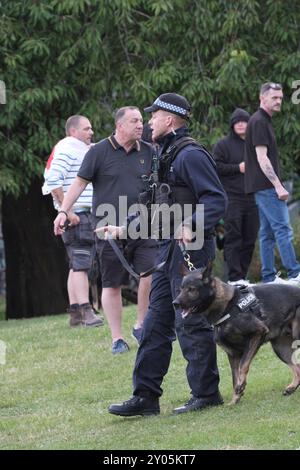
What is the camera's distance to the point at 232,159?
43.2 feet

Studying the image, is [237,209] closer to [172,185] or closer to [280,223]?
[280,223]

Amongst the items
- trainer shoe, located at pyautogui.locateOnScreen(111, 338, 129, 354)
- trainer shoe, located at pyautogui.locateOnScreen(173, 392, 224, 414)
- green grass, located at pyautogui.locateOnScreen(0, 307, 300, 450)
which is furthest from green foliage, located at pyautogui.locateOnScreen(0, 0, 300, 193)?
trainer shoe, located at pyautogui.locateOnScreen(173, 392, 224, 414)

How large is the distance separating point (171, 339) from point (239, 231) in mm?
5321

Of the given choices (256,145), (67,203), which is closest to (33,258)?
(256,145)

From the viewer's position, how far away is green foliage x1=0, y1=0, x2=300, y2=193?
55.0 ft

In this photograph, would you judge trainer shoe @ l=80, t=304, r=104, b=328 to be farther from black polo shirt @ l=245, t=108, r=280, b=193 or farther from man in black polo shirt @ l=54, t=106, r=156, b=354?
black polo shirt @ l=245, t=108, r=280, b=193

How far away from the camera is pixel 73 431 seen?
762 cm

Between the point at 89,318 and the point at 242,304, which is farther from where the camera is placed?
the point at 89,318

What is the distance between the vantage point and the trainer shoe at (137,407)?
25.5 ft

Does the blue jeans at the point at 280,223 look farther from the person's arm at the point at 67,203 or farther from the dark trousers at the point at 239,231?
the person's arm at the point at 67,203

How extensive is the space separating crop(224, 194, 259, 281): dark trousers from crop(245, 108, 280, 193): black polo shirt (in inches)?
38.1

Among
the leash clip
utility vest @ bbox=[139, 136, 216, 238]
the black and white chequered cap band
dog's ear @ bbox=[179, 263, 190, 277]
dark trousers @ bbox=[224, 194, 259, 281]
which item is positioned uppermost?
the black and white chequered cap band

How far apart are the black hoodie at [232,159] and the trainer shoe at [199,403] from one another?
5489 millimetres

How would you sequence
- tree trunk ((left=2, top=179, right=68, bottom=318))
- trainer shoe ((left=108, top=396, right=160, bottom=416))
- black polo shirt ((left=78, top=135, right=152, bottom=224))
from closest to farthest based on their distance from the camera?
trainer shoe ((left=108, top=396, right=160, bottom=416))
black polo shirt ((left=78, top=135, right=152, bottom=224))
tree trunk ((left=2, top=179, right=68, bottom=318))
